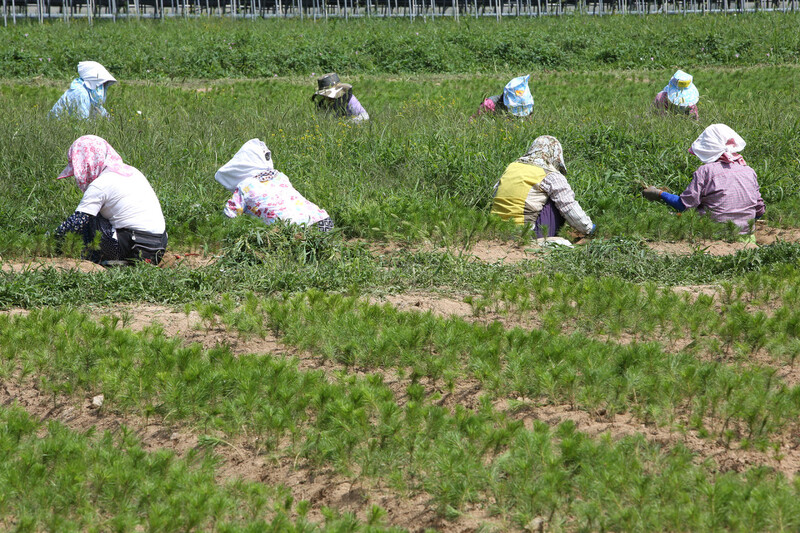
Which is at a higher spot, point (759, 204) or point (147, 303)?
point (759, 204)

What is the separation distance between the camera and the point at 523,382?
411cm

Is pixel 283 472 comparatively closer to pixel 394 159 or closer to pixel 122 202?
pixel 122 202

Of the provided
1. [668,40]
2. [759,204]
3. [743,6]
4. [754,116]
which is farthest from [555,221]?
[743,6]

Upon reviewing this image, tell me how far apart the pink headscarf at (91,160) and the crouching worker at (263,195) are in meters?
0.86

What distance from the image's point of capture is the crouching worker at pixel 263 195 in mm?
6602

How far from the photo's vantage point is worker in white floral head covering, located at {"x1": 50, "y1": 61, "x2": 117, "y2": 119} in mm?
10031

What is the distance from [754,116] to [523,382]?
786 centimetres

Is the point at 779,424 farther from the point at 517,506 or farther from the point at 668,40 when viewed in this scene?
the point at 668,40

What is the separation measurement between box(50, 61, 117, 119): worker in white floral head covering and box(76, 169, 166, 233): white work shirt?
157 inches

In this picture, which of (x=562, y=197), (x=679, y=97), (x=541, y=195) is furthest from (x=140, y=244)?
(x=679, y=97)

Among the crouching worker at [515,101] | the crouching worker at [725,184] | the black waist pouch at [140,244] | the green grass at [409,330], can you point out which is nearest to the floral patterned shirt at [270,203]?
the green grass at [409,330]

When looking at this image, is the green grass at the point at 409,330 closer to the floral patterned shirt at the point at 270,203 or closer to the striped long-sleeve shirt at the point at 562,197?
the floral patterned shirt at the point at 270,203

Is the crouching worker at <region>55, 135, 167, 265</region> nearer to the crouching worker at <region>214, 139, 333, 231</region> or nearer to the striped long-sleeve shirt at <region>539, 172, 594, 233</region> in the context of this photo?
the crouching worker at <region>214, 139, 333, 231</region>

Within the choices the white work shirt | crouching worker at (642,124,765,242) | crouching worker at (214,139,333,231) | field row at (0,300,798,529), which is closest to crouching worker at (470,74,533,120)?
crouching worker at (642,124,765,242)
